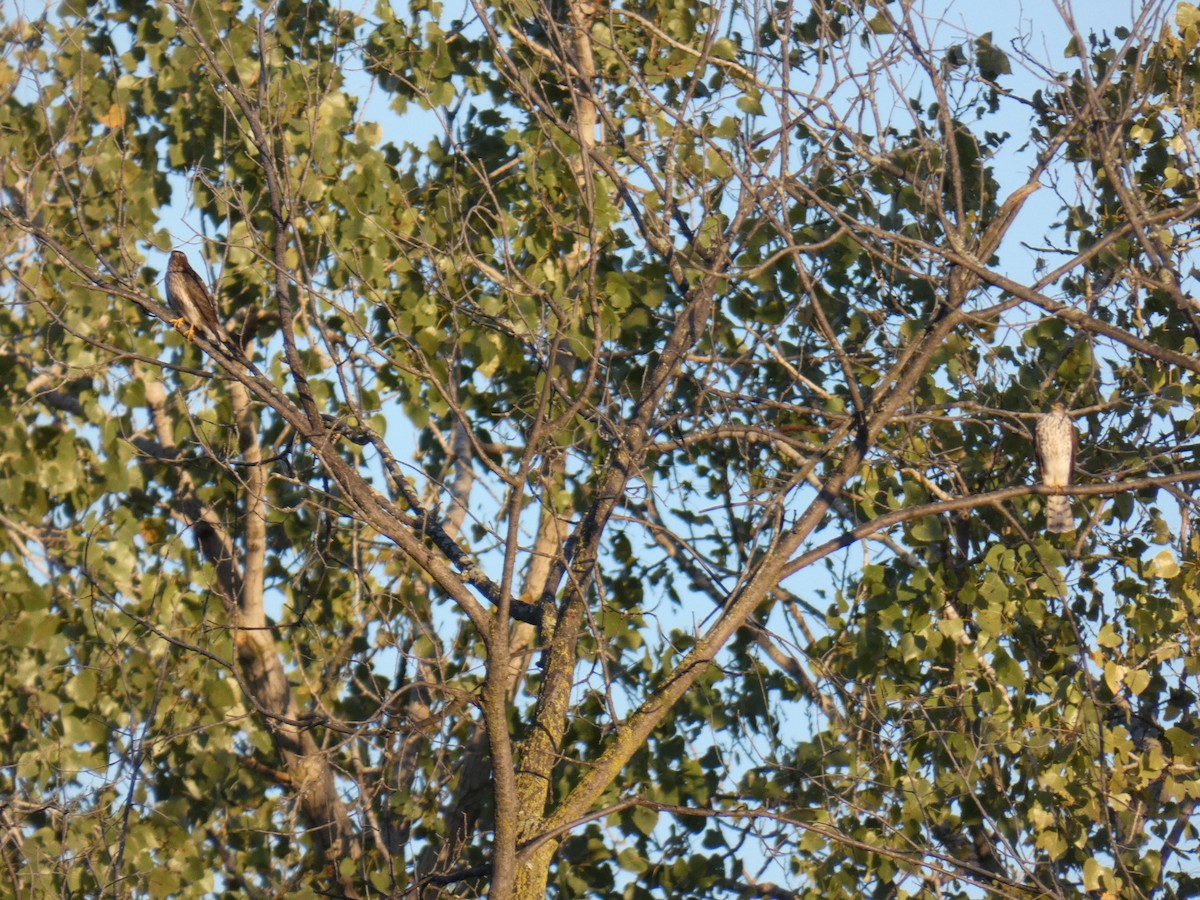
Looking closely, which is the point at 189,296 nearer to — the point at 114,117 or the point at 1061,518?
the point at 114,117

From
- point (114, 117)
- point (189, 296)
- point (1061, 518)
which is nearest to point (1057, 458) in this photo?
point (1061, 518)

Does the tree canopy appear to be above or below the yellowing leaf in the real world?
below

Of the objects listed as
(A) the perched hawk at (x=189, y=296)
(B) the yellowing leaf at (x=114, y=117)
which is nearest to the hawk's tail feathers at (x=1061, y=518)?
(A) the perched hawk at (x=189, y=296)

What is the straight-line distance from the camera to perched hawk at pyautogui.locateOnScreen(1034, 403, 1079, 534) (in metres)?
5.00

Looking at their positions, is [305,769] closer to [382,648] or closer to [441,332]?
[382,648]

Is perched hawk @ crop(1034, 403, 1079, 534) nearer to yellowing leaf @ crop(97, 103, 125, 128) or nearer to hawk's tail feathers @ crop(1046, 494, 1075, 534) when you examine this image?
hawk's tail feathers @ crop(1046, 494, 1075, 534)

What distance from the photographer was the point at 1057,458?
5.03 m

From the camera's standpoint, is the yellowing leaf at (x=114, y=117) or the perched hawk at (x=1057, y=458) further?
the yellowing leaf at (x=114, y=117)

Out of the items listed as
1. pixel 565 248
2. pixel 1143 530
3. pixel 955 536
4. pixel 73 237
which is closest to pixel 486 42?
pixel 565 248

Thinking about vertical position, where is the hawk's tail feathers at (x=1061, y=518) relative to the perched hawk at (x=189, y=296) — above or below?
below

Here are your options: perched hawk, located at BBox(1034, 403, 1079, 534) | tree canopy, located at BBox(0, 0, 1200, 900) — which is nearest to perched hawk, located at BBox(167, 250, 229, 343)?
tree canopy, located at BBox(0, 0, 1200, 900)

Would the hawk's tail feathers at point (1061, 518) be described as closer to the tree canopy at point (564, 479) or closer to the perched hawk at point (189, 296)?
the tree canopy at point (564, 479)

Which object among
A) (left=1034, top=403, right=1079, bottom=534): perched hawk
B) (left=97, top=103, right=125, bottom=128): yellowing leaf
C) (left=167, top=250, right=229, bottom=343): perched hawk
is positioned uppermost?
(left=97, top=103, right=125, bottom=128): yellowing leaf

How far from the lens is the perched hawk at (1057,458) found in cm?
500
